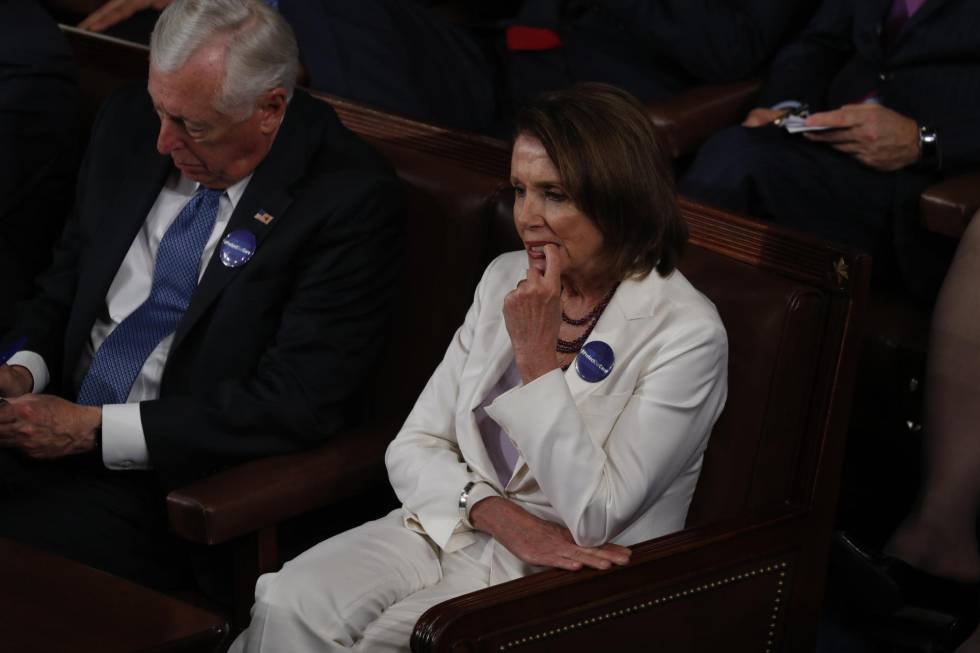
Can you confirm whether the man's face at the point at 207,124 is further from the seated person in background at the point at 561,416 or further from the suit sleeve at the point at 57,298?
the seated person in background at the point at 561,416

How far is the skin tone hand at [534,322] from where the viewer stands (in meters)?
1.90

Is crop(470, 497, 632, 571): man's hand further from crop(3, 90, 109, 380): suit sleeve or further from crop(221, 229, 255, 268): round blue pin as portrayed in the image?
crop(3, 90, 109, 380): suit sleeve


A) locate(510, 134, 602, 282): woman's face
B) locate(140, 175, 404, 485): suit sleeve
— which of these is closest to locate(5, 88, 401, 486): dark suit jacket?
locate(140, 175, 404, 485): suit sleeve

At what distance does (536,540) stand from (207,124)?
0.90 m

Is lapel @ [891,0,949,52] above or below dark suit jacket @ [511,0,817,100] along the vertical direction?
above

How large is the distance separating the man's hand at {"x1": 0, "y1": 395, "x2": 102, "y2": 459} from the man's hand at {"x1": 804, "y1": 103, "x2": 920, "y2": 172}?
1515 millimetres

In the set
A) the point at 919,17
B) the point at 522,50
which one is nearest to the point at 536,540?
the point at 919,17

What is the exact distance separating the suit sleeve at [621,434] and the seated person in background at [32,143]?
50.1 inches

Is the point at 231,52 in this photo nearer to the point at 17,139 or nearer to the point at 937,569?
the point at 17,139

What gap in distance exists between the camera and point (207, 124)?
2252 millimetres

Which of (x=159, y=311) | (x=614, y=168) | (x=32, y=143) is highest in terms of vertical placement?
(x=614, y=168)

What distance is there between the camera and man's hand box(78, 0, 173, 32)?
11.0 feet

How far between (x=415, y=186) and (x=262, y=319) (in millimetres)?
368

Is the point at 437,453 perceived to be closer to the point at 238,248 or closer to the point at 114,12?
the point at 238,248
